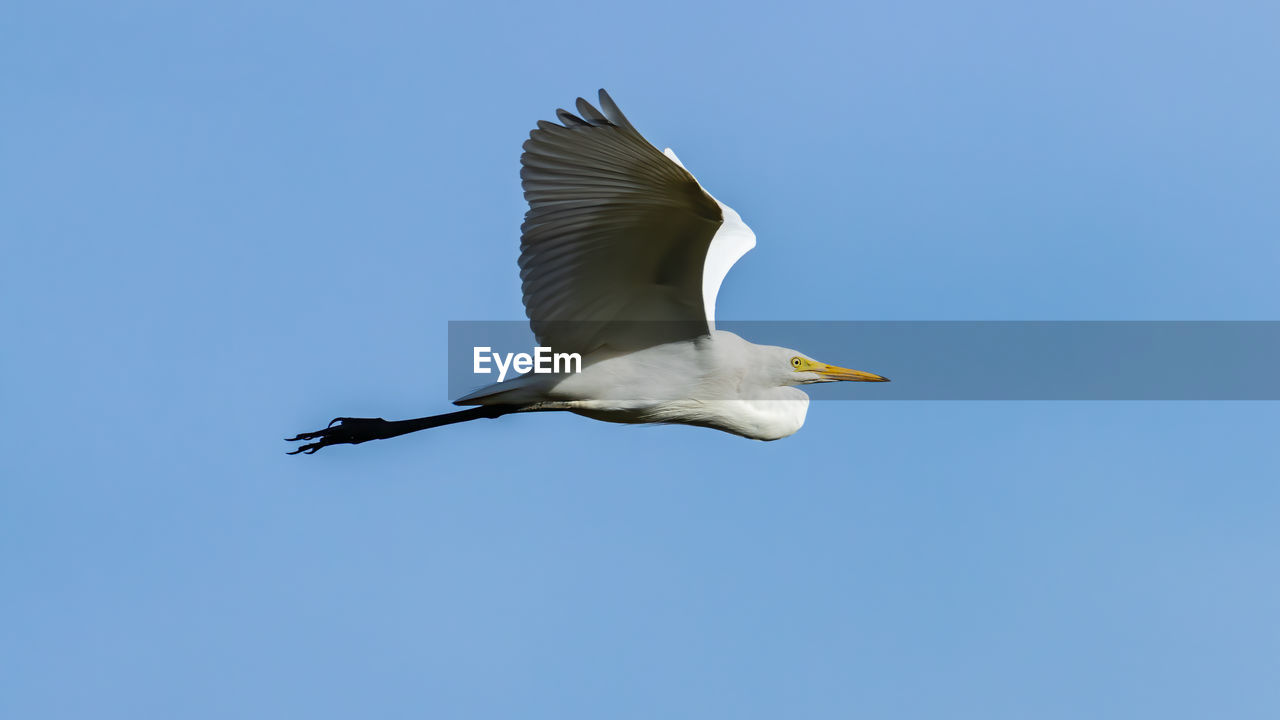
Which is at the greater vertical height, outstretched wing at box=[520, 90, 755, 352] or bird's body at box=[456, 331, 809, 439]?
outstretched wing at box=[520, 90, 755, 352]

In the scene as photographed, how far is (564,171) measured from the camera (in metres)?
5.87

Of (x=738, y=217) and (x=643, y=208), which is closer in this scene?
(x=643, y=208)

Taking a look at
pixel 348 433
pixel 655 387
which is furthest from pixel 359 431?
pixel 655 387

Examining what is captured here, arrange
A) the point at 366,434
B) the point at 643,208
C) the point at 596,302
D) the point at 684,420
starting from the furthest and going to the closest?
the point at 366,434 < the point at 684,420 < the point at 596,302 < the point at 643,208

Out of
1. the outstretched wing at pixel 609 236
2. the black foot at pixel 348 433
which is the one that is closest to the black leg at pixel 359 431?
the black foot at pixel 348 433

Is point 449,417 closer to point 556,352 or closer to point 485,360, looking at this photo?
point 485,360

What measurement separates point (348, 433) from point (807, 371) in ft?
10.5

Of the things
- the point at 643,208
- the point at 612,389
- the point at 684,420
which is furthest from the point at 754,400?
the point at 643,208

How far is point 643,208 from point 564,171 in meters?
0.46

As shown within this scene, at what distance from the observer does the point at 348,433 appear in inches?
326

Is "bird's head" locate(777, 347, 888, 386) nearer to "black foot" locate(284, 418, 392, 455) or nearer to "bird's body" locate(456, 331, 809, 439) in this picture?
"bird's body" locate(456, 331, 809, 439)

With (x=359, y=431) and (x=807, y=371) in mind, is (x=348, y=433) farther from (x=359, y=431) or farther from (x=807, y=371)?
(x=807, y=371)

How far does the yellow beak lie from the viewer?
780 cm

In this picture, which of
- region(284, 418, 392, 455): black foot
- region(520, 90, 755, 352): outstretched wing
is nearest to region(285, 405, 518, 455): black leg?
region(284, 418, 392, 455): black foot
